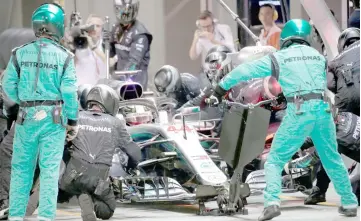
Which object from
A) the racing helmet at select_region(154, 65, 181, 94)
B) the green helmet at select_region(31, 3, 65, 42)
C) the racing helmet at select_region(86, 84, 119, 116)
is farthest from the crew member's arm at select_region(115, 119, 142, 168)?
the racing helmet at select_region(154, 65, 181, 94)

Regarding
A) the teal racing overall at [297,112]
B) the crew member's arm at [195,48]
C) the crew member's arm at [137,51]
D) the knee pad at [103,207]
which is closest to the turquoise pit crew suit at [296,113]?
the teal racing overall at [297,112]

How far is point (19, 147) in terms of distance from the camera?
9609 mm

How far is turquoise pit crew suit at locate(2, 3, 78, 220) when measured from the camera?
953 cm

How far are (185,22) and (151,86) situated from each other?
1.52m

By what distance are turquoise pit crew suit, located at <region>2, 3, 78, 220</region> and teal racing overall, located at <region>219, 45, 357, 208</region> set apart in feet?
4.87

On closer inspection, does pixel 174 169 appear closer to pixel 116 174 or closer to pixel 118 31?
pixel 116 174

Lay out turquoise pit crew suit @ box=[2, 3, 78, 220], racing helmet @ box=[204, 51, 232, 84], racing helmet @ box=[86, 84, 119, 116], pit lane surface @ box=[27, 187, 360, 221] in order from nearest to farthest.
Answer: turquoise pit crew suit @ box=[2, 3, 78, 220] → pit lane surface @ box=[27, 187, 360, 221] → racing helmet @ box=[86, 84, 119, 116] → racing helmet @ box=[204, 51, 232, 84]

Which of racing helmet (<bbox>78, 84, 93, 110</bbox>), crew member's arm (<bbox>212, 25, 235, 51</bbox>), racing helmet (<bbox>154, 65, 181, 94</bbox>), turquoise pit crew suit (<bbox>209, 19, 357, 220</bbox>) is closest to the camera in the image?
turquoise pit crew suit (<bbox>209, 19, 357, 220</bbox>)

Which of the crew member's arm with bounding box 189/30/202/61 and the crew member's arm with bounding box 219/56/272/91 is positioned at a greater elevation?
the crew member's arm with bounding box 189/30/202/61

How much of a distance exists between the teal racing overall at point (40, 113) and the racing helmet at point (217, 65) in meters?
2.96

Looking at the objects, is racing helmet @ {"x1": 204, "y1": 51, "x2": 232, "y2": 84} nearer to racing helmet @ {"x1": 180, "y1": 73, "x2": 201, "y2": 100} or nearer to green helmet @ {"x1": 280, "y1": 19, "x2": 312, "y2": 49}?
racing helmet @ {"x1": 180, "y1": 73, "x2": 201, "y2": 100}

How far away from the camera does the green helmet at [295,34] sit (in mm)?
10445

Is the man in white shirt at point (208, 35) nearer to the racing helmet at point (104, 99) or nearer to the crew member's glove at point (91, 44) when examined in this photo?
the crew member's glove at point (91, 44)

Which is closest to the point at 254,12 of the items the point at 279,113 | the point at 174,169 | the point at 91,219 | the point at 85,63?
the point at 85,63
